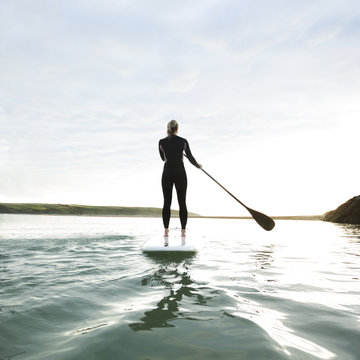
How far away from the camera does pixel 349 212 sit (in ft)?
97.7

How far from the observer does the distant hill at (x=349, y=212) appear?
2839cm

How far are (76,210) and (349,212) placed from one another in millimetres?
97112

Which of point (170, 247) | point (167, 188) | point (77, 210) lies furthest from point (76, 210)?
point (170, 247)

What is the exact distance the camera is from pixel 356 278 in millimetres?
4879

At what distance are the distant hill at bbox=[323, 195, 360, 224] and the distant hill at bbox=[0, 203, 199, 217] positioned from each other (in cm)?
7349

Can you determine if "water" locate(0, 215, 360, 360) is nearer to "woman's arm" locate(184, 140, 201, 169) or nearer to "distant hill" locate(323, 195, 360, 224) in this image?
"woman's arm" locate(184, 140, 201, 169)

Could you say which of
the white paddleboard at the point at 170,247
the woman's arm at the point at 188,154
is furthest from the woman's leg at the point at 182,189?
the white paddleboard at the point at 170,247

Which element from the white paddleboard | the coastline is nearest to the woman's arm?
the white paddleboard

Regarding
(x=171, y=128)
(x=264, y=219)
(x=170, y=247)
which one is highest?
(x=171, y=128)

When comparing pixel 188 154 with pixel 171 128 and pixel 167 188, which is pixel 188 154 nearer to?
pixel 171 128

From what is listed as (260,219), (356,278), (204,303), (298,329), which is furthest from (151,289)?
(260,219)

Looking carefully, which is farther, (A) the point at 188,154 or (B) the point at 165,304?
(A) the point at 188,154

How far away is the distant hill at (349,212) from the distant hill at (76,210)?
241 feet

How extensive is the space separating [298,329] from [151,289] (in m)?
1.93
